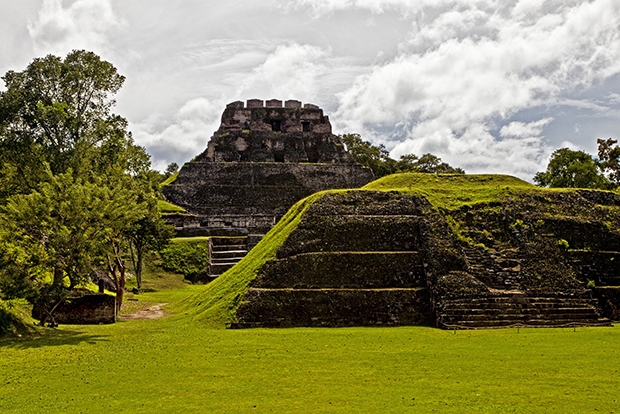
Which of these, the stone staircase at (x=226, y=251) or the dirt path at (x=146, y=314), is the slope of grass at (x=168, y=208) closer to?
the stone staircase at (x=226, y=251)

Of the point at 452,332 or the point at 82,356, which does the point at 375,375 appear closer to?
the point at 452,332

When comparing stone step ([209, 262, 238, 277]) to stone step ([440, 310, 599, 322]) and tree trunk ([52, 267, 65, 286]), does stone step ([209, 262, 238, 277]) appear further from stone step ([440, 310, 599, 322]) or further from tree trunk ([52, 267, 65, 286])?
stone step ([440, 310, 599, 322])

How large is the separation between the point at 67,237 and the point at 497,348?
11.6 meters

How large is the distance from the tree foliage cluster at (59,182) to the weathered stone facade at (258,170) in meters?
11.0

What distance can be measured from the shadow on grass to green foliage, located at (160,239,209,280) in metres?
15.7

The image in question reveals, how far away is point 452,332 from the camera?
14.4 meters

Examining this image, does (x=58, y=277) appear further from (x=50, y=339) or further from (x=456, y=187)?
(x=456, y=187)

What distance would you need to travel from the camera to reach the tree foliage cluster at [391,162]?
180 feet

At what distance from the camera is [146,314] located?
1983cm

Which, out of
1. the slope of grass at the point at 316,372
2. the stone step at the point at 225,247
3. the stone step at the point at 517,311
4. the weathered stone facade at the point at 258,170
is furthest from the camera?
the weathered stone facade at the point at 258,170

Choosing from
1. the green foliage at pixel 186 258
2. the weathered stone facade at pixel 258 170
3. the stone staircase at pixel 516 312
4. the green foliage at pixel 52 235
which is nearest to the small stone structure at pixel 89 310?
the green foliage at pixel 52 235

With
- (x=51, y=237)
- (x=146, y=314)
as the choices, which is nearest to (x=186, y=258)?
(x=146, y=314)

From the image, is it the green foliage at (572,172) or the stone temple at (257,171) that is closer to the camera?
the stone temple at (257,171)

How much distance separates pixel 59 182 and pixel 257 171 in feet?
89.7
